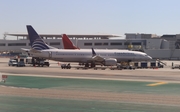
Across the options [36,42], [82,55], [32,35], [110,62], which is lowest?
[110,62]

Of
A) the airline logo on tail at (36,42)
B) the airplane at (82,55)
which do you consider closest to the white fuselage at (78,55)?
the airplane at (82,55)

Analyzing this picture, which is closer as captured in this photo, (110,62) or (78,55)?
(110,62)

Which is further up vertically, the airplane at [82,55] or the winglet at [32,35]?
the winglet at [32,35]

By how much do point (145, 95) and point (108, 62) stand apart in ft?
140

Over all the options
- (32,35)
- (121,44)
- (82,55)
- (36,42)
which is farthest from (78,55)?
(121,44)


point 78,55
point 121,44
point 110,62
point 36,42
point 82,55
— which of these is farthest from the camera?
point 121,44

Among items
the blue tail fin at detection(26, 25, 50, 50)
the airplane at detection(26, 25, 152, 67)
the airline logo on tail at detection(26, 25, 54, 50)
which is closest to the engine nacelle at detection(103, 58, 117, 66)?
the airplane at detection(26, 25, 152, 67)

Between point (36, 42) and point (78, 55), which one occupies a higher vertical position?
point (36, 42)

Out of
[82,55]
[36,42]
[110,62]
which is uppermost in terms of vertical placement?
[36,42]

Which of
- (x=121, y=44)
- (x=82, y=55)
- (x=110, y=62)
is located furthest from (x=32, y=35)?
(x=121, y=44)

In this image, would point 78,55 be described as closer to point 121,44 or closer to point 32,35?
point 32,35

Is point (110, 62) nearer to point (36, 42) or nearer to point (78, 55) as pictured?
point (78, 55)

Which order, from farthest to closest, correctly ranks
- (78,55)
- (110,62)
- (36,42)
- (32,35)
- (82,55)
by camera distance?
(32,35), (36,42), (82,55), (78,55), (110,62)

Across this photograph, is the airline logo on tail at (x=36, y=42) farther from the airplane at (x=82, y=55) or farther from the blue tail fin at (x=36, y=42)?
the airplane at (x=82, y=55)
